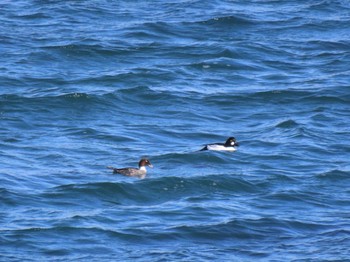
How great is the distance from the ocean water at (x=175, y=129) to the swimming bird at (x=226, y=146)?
0.15 m

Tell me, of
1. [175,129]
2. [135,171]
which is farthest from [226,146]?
[135,171]

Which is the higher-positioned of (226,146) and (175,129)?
(175,129)

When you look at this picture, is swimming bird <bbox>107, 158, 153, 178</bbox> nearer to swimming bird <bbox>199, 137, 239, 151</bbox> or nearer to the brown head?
the brown head

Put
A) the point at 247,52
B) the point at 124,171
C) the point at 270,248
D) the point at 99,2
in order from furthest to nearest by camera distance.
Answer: the point at 99,2 → the point at 247,52 → the point at 124,171 → the point at 270,248

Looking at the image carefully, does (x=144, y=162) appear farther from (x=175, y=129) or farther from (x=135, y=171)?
(x=175, y=129)

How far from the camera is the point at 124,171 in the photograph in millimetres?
19906

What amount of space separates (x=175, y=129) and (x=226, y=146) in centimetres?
211

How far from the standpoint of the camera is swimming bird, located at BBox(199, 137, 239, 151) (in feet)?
70.8

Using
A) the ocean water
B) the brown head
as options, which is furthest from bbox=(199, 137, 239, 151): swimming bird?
the brown head

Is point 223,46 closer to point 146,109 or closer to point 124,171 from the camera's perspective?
point 146,109

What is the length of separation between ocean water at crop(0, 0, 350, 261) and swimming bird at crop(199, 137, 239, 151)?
153 mm

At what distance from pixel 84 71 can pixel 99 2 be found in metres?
6.78

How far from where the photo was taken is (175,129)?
23.7 meters

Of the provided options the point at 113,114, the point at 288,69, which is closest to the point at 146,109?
the point at 113,114
